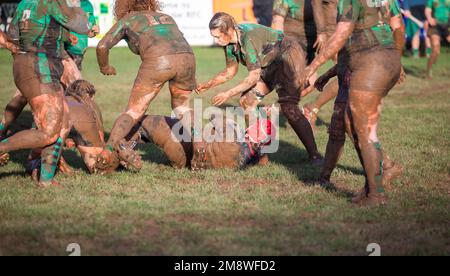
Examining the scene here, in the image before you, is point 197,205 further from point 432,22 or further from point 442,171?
point 432,22

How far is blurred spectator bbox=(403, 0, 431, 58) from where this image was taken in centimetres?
2147

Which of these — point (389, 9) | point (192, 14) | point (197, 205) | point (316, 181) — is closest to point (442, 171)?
point (316, 181)

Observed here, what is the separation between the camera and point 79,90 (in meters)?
8.45

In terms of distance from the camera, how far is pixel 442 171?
26.6 feet

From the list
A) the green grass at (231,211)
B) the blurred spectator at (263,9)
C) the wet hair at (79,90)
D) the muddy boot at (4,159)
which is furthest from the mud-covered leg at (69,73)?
the blurred spectator at (263,9)

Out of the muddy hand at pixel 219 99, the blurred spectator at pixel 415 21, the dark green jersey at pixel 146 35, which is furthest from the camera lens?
the blurred spectator at pixel 415 21

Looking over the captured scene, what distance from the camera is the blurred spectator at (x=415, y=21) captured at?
21.5m

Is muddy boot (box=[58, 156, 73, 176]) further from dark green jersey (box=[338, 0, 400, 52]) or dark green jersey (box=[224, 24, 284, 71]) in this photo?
dark green jersey (box=[338, 0, 400, 52])

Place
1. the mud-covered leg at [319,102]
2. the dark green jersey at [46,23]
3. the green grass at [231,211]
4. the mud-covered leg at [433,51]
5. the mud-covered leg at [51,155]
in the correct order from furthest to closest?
the mud-covered leg at [433,51], the mud-covered leg at [319,102], the mud-covered leg at [51,155], the dark green jersey at [46,23], the green grass at [231,211]

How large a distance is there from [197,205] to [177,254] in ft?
4.75

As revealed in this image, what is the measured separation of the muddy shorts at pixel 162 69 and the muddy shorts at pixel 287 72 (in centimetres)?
122

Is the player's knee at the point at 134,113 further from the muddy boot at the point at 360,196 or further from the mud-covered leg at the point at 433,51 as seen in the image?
the mud-covered leg at the point at 433,51

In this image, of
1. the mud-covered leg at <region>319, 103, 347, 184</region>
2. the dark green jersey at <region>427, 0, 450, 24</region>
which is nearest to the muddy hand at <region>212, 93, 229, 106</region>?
the mud-covered leg at <region>319, 103, 347, 184</region>

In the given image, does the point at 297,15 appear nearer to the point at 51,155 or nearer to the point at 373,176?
the point at 373,176
